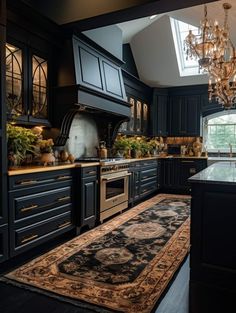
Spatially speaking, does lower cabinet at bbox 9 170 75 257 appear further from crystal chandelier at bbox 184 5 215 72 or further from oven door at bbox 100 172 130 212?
crystal chandelier at bbox 184 5 215 72

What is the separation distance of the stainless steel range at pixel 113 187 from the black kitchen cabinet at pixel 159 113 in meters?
2.71

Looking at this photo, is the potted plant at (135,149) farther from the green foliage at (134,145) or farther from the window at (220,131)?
the window at (220,131)

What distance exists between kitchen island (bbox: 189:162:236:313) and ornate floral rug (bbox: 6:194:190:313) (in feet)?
1.03

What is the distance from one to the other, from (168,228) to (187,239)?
1.59 ft

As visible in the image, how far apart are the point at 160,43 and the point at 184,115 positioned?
2071 millimetres

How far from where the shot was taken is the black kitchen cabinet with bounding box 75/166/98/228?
353 cm

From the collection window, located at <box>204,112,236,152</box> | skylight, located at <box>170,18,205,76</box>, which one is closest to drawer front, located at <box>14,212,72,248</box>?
skylight, located at <box>170,18,205,76</box>

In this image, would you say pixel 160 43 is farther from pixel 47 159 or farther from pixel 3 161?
pixel 3 161

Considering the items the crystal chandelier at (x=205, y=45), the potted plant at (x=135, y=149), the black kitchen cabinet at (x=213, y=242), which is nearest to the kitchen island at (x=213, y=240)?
the black kitchen cabinet at (x=213, y=242)

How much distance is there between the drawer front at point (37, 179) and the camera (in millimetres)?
2541

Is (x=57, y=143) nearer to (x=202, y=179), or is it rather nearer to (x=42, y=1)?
(x=42, y=1)

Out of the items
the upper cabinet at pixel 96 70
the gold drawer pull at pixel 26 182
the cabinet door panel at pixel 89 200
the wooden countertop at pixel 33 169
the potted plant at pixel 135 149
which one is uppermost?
the upper cabinet at pixel 96 70

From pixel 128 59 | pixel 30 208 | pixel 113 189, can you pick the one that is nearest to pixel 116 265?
pixel 30 208

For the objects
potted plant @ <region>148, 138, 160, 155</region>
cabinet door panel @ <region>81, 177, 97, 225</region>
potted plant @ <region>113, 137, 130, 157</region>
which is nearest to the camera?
cabinet door panel @ <region>81, 177, 97, 225</region>
